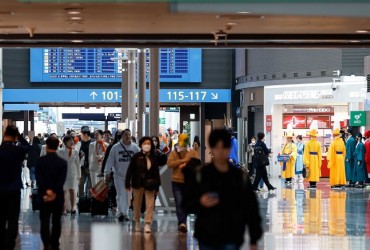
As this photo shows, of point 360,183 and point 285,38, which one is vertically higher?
point 285,38

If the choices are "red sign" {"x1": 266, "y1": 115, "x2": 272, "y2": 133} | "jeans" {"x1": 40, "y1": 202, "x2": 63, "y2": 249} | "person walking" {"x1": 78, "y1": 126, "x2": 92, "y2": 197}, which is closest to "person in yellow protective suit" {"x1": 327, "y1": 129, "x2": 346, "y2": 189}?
"red sign" {"x1": 266, "y1": 115, "x2": 272, "y2": 133}

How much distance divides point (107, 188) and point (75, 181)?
3.11 feet

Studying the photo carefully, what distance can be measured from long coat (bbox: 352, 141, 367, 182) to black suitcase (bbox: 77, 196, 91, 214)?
42.4 feet

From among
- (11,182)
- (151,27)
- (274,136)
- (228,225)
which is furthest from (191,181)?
(274,136)

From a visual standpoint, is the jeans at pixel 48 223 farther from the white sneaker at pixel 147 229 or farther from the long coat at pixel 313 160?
the long coat at pixel 313 160

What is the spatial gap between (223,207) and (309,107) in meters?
37.2

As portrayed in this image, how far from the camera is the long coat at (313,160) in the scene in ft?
122

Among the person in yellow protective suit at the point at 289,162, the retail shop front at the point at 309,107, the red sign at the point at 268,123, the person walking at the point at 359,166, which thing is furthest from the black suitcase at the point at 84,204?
the red sign at the point at 268,123

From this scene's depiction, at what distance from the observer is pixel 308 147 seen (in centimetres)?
3831

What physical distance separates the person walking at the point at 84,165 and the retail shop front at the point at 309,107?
18.5 metres

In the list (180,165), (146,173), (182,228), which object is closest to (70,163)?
(146,173)

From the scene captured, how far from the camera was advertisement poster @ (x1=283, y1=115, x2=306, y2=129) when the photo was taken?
4656cm

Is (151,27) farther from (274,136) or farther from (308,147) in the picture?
(274,136)

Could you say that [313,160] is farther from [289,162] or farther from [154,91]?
[154,91]
